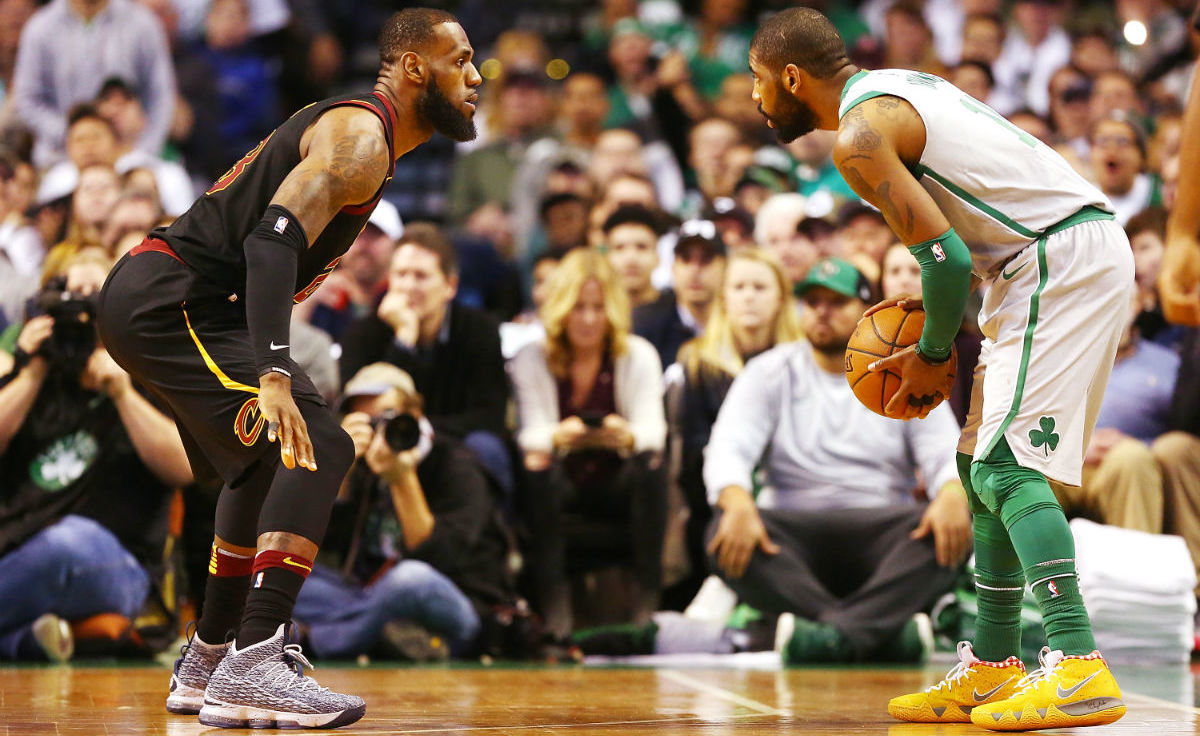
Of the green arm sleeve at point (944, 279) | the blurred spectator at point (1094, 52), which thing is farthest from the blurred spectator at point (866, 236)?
the green arm sleeve at point (944, 279)

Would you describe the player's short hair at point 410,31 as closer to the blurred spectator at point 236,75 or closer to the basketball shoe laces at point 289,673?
the basketball shoe laces at point 289,673

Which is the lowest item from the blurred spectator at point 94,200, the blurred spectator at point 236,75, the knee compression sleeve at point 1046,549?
the knee compression sleeve at point 1046,549

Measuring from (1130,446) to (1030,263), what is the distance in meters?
3.14

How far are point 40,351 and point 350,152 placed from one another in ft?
9.68

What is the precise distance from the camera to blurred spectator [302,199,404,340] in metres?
8.69

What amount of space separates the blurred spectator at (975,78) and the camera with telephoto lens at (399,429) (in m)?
5.78

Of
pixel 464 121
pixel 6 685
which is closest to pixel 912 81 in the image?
pixel 464 121

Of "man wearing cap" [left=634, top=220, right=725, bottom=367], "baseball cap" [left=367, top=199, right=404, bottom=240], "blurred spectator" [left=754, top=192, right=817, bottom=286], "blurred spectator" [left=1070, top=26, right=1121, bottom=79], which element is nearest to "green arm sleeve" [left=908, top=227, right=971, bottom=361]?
"man wearing cap" [left=634, top=220, right=725, bottom=367]

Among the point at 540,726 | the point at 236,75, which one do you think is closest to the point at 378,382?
the point at 540,726

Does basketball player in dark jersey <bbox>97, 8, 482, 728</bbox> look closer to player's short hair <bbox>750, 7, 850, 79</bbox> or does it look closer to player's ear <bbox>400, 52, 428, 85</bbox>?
player's ear <bbox>400, 52, 428, 85</bbox>

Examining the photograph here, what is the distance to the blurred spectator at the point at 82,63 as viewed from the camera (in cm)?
1091

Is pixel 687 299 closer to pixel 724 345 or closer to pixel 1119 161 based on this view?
pixel 724 345

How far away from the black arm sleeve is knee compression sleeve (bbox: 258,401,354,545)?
27 cm

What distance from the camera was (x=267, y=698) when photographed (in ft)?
13.8
